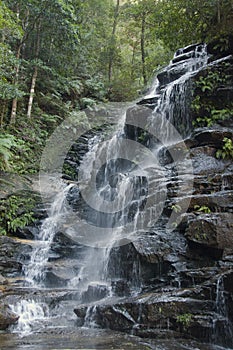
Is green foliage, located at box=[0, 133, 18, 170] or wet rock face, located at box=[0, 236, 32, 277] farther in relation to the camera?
green foliage, located at box=[0, 133, 18, 170]

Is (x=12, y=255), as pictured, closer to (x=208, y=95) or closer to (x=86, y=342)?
(x=86, y=342)

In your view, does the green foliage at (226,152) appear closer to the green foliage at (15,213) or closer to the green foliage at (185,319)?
the green foliage at (185,319)

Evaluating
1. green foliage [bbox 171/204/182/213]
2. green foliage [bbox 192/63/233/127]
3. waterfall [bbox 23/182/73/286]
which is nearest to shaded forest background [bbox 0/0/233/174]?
green foliage [bbox 192/63/233/127]

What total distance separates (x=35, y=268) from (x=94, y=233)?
6.83 feet

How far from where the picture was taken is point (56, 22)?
48.8 feet

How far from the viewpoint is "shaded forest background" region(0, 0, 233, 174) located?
11.6 meters

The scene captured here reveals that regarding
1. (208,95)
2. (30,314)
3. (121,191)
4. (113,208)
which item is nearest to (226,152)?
(208,95)

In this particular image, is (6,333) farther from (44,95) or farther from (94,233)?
(44,95)

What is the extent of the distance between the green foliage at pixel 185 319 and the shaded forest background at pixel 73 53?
8109 millimetres

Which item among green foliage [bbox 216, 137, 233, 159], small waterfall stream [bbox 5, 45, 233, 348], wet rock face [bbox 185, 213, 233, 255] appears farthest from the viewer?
green foliage [bbox 216, 137, 233, 159]

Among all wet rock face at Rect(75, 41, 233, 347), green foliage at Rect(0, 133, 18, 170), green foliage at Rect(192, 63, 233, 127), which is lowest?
wet rock face at Rect(75, 41, 233, 347)

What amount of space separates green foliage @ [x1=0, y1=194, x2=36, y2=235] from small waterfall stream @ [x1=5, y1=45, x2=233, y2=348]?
654mm

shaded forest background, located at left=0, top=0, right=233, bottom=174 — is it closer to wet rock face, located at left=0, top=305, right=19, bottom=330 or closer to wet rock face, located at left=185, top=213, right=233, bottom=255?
wet rock face, located at left=0, top=305, right=19, bottom=330

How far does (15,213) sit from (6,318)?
206 inches
